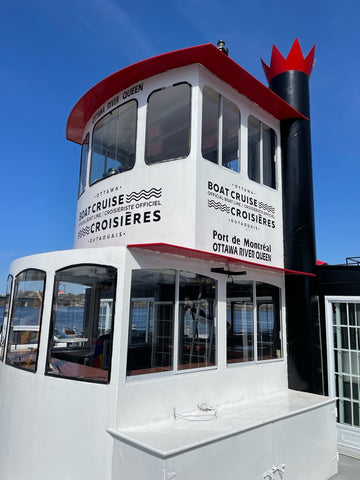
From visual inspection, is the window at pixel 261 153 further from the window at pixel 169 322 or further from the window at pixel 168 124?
the window at pixel 169 322

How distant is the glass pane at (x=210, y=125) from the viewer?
16.6 ft

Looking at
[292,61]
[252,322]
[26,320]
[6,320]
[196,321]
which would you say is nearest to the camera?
[196,321]

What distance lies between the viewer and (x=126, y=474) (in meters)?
3.45

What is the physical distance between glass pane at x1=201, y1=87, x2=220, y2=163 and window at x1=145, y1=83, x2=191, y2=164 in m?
0.26

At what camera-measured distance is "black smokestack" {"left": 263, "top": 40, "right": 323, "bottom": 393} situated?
578cm

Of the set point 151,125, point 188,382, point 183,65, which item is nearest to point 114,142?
point 151,125

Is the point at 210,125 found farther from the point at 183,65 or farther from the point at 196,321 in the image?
the point at 196,321

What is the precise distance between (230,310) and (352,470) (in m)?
2.74

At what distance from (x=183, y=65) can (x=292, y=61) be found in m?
2.97

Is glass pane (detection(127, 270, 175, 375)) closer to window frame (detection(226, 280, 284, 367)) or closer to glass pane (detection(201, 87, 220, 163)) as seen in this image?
window frame (detection(226, 280, 284, 367))

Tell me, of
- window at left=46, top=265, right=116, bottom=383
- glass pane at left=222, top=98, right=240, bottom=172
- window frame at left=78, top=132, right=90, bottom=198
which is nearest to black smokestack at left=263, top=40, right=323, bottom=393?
glass pane at left=222, top=98, right=240, bottom=172

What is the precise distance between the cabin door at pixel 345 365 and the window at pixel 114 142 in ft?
13.0

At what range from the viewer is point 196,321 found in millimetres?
4734

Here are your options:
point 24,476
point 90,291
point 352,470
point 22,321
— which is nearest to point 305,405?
point 352,470
